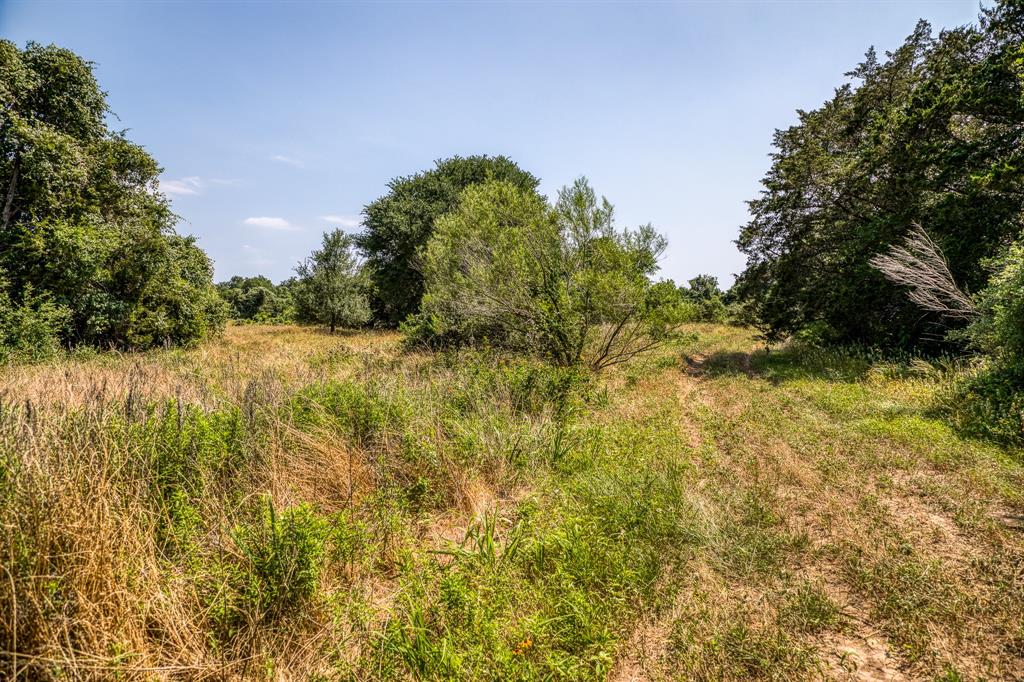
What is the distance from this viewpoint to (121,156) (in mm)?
17031

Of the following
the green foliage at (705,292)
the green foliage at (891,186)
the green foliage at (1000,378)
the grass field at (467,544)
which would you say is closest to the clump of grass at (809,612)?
the grass field at (467,544)

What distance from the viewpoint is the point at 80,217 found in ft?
47.3

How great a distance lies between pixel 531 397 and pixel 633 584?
4869 mm

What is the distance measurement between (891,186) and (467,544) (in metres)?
18.3

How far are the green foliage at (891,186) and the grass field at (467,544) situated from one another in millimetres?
9882

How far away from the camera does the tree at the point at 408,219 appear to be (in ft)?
A: 99.1

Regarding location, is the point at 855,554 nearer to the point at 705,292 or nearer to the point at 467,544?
the point at 467,544

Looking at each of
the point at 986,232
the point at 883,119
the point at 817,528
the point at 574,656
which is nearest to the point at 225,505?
the point at 574,656

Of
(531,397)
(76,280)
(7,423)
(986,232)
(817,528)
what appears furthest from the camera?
(76,280)

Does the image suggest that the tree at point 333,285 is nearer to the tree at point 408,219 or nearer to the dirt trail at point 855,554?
the tree at point 408,219

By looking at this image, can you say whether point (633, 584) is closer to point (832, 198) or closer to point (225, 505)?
point (225, 505)

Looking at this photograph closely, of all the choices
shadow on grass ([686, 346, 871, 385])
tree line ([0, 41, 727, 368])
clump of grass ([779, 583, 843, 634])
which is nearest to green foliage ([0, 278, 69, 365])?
tree line ([0, 41, 727, 368])

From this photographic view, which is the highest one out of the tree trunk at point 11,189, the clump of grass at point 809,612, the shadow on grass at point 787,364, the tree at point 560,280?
the tree trunk at point 11,189

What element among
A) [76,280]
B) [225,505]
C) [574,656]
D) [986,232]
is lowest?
[574,656]
